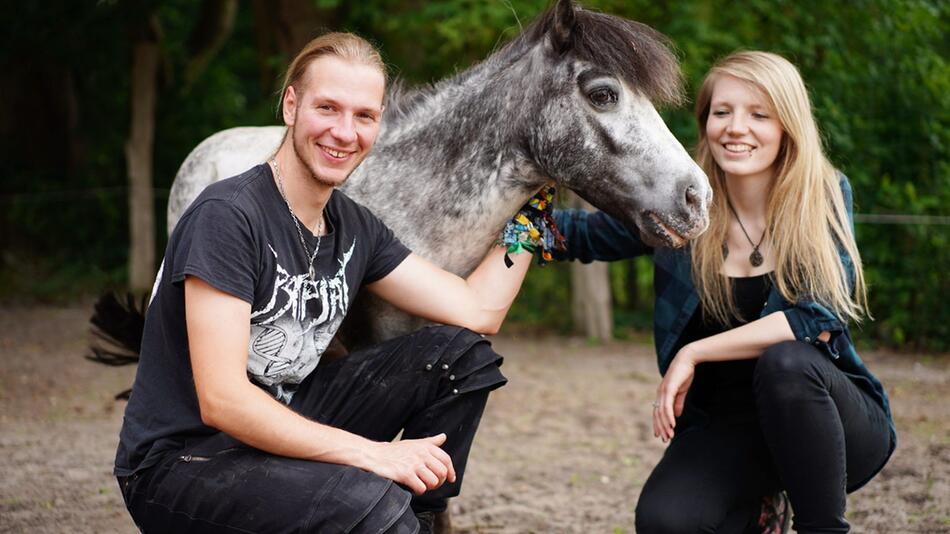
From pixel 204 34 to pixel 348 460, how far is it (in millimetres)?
10181

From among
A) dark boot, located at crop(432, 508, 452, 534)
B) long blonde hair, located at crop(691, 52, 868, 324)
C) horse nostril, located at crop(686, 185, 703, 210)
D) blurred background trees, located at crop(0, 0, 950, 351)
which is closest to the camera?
horse nostril, located at crop(686, 185, 703, 210)

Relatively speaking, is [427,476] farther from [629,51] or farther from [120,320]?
[120,320]

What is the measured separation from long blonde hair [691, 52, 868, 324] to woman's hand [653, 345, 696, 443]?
20 centimetres

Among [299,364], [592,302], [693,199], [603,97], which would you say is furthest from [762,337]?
[592,302]

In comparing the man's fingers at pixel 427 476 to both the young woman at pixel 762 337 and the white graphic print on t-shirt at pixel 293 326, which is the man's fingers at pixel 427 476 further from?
the young woman at pixel 762 337

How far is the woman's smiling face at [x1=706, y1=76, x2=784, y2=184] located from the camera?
120 inches

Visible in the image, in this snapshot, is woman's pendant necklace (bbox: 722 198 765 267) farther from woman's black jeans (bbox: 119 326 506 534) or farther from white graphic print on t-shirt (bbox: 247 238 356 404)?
white graphic print on t-shirt (bbox: 247 238 356 404)

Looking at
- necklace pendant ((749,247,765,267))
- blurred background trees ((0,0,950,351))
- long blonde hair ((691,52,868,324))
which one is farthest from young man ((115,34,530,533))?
blurred background trees ((0,0,950,351))

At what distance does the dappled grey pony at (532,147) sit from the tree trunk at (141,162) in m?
7.07

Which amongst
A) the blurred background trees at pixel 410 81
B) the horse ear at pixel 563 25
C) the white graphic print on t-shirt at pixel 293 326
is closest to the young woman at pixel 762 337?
the horse ear at pixel 563 25

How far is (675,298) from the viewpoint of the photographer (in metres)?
3.29

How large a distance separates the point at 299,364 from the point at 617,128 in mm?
1122

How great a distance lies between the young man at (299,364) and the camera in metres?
2.21

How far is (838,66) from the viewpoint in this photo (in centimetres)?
837
